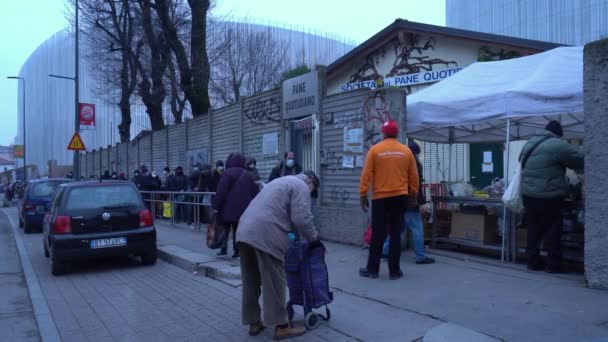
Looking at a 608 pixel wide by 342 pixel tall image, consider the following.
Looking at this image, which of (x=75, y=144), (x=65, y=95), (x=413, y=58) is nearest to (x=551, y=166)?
(x=413, y=58)

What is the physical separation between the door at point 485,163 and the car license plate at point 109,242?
31.9ft

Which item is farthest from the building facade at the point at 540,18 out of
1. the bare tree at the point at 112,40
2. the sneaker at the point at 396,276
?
the sneaker at the point at 396,276

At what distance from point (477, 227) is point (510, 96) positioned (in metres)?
1.97

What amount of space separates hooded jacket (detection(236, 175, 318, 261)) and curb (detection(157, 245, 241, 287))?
113 inches

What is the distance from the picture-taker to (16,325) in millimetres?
6145

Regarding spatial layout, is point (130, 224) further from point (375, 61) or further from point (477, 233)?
point (375, 61)

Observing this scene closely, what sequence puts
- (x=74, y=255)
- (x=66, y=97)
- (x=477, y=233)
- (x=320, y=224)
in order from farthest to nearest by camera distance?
(x=66, y=97) → (x=320, y=224) → (x=74, y=255) → (x=477, y=233)

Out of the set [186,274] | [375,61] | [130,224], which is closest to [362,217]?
[186,274]

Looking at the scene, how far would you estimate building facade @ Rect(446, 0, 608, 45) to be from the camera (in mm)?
35094

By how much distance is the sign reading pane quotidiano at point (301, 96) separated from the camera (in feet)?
34.2

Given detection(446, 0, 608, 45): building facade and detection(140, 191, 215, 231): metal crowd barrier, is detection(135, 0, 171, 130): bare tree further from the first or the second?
detection(446, 0, 608, 45): building facade

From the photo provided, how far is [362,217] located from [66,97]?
186ft

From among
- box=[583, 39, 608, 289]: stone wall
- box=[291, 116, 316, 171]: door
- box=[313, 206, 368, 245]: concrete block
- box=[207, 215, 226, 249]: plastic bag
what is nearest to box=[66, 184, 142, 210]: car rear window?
box=[207, 215, 226, 249]: plastic bag

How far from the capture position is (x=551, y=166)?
6.33m
